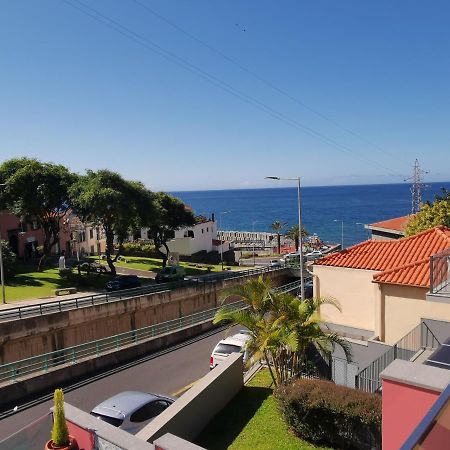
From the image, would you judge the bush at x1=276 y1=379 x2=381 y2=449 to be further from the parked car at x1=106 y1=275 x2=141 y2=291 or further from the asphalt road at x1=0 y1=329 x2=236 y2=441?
the parked car at x1=106 y1=275 x2=141 y2=291

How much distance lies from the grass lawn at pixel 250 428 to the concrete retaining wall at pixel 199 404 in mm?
243

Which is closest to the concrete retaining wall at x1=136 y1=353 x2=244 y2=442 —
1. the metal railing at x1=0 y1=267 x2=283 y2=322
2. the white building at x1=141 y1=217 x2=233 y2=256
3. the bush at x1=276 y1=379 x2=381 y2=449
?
the bush at x1=276 y1=379 x2=381 y2=449

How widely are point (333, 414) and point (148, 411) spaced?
14.3 ft

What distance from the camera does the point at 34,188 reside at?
34594mm

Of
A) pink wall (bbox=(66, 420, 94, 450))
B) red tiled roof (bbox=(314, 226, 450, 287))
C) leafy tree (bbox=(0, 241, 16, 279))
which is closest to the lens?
pink wall (bbox=(66, 420, 94, 450))

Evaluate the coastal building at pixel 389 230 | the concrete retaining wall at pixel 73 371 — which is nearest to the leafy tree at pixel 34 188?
the concrete retaining wall at pixel 73 371

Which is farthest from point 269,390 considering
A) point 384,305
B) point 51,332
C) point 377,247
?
point 51,332

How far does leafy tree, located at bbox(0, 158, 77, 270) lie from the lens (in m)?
34.1

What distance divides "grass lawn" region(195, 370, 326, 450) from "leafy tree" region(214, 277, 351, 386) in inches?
34.2

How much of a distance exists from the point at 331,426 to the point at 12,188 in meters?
31.6

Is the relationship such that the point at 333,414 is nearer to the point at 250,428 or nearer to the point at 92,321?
the point at 250,428

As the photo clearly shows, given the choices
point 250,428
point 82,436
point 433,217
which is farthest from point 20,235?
point 82,436

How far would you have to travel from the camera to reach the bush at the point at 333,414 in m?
9.29

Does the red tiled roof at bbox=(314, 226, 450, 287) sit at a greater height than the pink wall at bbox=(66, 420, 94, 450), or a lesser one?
greater
